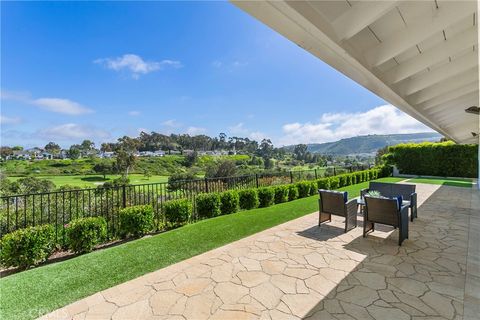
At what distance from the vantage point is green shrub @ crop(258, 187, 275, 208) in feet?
23.2

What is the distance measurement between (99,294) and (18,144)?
80.7 feet

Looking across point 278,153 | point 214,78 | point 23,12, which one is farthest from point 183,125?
point 23,12

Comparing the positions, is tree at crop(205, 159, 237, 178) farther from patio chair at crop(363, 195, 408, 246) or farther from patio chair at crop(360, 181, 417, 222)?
patio chair at crop(363, 195, 408, 246)

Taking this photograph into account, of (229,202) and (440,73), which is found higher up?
(440,73)

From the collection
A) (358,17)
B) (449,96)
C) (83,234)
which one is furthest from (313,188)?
(358,17)

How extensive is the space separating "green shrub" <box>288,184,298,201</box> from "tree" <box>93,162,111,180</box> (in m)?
18.2

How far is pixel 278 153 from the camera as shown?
4034 cm

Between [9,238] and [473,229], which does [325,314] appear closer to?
[9,238]

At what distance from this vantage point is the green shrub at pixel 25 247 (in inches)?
124

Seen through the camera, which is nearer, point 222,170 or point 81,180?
point 222,170

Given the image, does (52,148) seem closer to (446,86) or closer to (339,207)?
(339,207)

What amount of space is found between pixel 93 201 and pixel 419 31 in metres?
5.71

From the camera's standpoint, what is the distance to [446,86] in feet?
10.0

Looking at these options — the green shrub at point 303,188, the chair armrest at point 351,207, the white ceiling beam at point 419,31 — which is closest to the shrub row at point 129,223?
the green shrub at point 303,188
